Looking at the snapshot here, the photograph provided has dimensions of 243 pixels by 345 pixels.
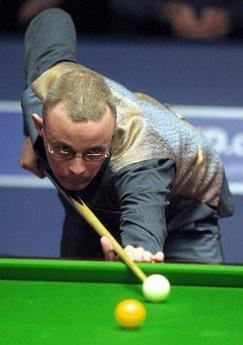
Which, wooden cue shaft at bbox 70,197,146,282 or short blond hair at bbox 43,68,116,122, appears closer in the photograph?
wooden cue shaft at bbox 70,197,146,282

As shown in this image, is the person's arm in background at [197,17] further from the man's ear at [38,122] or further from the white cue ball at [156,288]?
the white cue ball at [156,288]

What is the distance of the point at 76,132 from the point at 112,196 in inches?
17.0

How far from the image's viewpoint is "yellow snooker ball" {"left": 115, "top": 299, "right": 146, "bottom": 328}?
2479 millimetres

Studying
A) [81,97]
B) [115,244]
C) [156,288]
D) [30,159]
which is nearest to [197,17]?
[30,159]

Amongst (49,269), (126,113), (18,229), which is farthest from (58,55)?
(18,229)

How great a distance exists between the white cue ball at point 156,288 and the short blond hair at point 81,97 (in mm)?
726

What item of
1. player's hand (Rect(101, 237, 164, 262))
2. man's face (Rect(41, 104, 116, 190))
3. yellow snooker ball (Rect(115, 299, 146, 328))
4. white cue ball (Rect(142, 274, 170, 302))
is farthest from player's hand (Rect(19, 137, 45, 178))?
yellow snooker ball (Rect(115, 299, 146, 328))

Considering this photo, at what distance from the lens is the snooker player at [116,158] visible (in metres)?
3.28

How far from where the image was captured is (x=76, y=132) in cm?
327

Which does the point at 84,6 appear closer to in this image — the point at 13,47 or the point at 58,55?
the point at 13,47

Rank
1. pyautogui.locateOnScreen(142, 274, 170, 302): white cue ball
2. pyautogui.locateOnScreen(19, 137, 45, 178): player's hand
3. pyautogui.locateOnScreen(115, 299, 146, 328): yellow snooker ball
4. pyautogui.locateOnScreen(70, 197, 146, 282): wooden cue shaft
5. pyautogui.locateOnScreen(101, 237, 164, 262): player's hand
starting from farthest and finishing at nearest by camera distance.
→ 1. pyautogui.locateOnScreen(19, 137, 45, 178): player's hand
2. pyautogui.locateOnScreen(101, 237, 164, 262): player's hand
3. pyautogui.locateOnScreen(70, 197, 146, 282): wooden cue shaft
4. pyautogui.locateOnScreen(142, 274, 170, 302): white cue ball
5. pyautogui.locateOnScreen(115, 299, 146, 328): yellow snooker ball

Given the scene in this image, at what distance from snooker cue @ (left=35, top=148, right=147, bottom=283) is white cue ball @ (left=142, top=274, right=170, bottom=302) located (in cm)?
8

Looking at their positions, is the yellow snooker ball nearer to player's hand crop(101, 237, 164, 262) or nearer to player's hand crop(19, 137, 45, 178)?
player's hand crop(101, 237, 164, 262)

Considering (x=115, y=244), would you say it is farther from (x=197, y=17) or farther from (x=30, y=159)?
(x=197, y=17)
